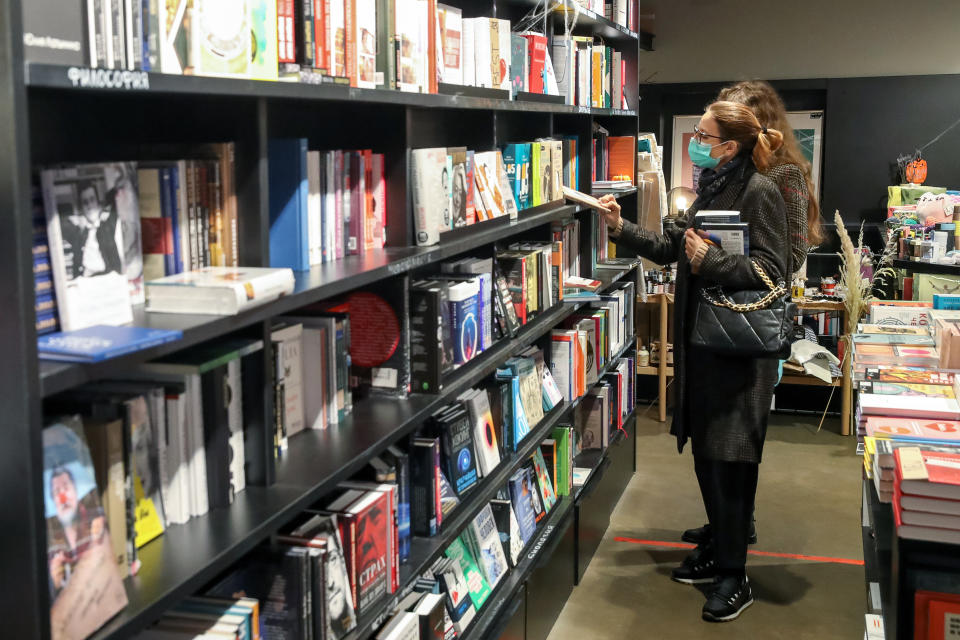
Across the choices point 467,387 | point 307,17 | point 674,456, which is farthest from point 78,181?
point 674,456

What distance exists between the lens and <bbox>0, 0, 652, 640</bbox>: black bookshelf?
127cm

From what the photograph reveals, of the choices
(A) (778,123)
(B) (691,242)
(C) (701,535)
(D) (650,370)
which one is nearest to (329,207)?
(B) (691,242)

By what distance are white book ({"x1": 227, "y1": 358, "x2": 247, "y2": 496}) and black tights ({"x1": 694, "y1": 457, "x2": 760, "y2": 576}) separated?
2.36 metres

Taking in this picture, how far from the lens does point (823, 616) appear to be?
4004 mm

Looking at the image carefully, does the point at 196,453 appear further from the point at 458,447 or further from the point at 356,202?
the point at 458,447

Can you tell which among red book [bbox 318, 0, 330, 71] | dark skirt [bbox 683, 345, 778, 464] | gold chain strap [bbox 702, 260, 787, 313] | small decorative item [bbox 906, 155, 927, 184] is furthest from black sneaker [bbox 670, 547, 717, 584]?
small decorative item [bbox 906, 155, 927, 184]

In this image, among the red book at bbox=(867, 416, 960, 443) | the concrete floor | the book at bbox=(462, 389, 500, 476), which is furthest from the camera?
the concrete floor

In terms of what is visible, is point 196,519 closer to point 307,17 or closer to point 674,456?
point 307,17

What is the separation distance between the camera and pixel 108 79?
135 cm

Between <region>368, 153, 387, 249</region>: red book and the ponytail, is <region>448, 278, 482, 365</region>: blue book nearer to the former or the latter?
<region>368, 153, 387, 249</region>: red book

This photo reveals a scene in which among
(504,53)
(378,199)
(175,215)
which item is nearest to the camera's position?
(175,215)

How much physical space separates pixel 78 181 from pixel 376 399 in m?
1.28

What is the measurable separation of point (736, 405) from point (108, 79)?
2918 millimetres

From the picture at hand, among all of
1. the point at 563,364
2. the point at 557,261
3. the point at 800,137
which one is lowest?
the point at 563,364
